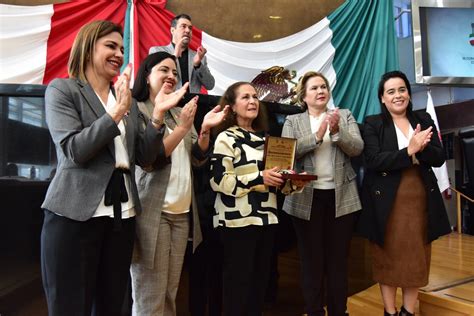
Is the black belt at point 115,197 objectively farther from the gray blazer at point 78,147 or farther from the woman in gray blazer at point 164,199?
the woman in gray blazer at point 164,199

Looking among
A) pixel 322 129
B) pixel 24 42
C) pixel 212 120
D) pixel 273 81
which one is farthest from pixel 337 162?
pixel 24 42

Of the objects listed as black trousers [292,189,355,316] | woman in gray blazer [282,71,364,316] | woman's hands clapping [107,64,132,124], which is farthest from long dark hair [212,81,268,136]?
woman's hands clapping [107,64,132,124]

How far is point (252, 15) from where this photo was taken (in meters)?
4.31

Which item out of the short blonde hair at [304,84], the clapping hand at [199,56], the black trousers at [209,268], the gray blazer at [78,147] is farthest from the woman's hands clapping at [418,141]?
the clapping hand at [199,56]

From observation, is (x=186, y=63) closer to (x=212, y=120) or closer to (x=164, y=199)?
(x=212, y=120)

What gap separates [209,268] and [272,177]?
1.91 ft

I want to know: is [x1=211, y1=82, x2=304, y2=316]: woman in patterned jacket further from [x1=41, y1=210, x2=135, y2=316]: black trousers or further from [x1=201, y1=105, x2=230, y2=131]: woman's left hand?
[x1=41, y1=210, x2=135, y2=316]: black trousers

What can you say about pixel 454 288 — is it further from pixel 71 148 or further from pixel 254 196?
pixel 71 148

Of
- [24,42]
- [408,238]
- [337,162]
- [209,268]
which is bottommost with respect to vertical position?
[209,268]

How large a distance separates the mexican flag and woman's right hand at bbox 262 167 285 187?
2.12 meters

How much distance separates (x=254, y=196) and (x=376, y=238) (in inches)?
27.8

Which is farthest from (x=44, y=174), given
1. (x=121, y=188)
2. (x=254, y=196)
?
(x=254, y=196)

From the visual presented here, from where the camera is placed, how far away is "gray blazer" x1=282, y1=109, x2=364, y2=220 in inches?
72.4

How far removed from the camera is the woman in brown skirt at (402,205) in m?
1.88
